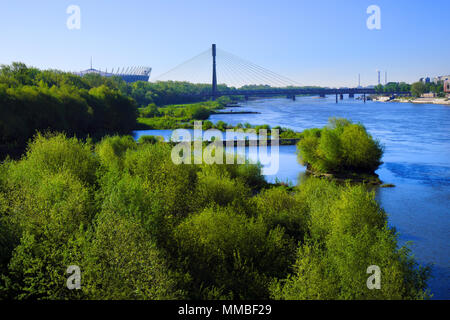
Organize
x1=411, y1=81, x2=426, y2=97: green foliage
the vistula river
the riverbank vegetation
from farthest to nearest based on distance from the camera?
x1=411, y1=81, x2=426, y2=97: green foliage
the riverbank vegetation
the vistula river

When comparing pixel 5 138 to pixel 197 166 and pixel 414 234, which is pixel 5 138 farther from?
pixel 414 234

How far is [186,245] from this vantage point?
8359 millimetres

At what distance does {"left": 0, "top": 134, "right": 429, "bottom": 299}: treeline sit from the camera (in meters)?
6.70

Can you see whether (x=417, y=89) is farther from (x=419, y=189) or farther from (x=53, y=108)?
(x=53, y=108)

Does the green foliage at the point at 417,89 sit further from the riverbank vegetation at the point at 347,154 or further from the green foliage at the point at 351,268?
the green foliage at the point at 351,268

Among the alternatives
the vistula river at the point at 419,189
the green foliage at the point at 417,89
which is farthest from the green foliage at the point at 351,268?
the green foliage at the point at 417,89

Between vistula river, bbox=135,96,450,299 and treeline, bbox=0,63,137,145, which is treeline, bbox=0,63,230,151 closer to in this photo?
treeline, bbox=0,63,137,145

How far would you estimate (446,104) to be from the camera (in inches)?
3031

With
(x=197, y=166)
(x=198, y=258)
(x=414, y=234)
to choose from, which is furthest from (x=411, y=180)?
(x=198, y=258)

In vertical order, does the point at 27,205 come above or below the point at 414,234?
above

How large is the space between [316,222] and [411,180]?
11.7 meters

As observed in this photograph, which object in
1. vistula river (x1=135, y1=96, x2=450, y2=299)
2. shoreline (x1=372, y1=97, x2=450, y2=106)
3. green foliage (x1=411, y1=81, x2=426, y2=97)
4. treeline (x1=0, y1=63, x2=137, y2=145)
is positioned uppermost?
green foliage (x1=411, y1=81, x2=426, y2=97)

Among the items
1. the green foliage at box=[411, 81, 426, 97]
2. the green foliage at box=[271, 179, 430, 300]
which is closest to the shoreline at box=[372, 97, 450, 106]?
the green foliage at box=[411, 81, 426, 97]

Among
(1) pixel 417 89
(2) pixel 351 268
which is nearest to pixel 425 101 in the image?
(1) pixel 417 89
